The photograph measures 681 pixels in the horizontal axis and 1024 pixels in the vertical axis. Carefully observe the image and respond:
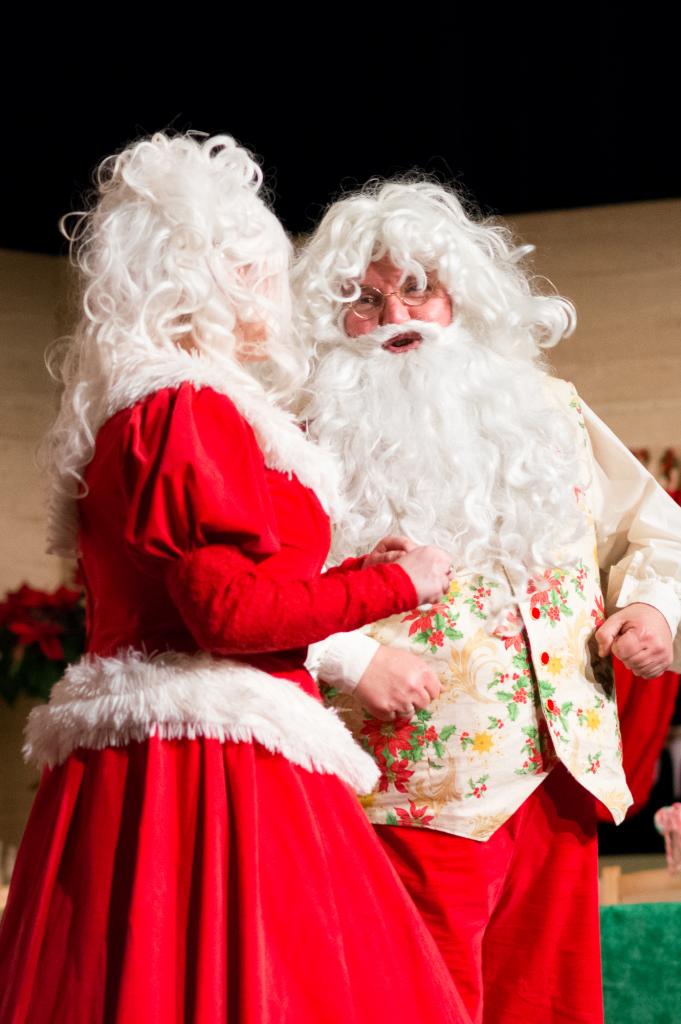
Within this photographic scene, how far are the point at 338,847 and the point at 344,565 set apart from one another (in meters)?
0.47

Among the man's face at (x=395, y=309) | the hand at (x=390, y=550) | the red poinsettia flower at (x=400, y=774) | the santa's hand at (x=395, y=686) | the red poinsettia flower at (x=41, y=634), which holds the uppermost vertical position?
the man's face at (x=395, y=309)

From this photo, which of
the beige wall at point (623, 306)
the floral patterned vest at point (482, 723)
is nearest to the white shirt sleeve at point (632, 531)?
the floral patterned vest at point (482, 723)

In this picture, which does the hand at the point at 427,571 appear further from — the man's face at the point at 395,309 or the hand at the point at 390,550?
the man's face at the point at 395,309

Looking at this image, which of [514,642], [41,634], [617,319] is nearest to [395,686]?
[514,642]

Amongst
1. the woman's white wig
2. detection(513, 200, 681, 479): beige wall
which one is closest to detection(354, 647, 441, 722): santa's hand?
the woman's white wig

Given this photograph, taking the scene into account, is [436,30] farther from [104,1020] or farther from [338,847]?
[104,1020]

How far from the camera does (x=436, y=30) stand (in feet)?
11.5

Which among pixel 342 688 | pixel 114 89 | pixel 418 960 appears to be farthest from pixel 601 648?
pixel 114 89

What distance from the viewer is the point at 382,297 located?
2.41m

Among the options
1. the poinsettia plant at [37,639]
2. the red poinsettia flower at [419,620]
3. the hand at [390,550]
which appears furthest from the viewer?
the poinsettia plant at [37,639]

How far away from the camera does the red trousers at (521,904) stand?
211 centimetres

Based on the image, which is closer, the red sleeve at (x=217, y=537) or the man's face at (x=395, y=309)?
the red sleeve at (x=217, y=537)

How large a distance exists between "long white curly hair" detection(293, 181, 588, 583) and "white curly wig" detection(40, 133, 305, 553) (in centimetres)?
57

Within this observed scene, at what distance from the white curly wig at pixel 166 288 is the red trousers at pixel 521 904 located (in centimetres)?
93
